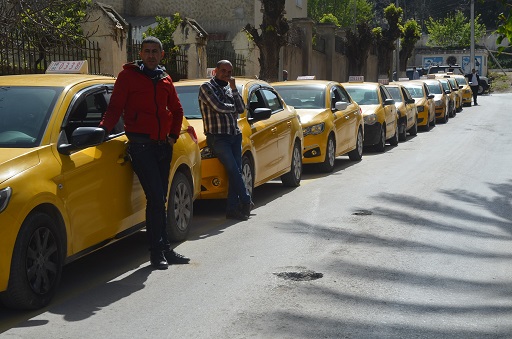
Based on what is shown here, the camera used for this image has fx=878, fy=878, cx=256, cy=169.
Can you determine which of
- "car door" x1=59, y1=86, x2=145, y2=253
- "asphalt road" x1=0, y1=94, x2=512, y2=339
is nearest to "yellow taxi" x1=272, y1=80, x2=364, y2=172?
"asphalt road" x1=0, y1=94, x2=512, y2=339

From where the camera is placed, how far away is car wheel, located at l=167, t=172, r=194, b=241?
887 cm

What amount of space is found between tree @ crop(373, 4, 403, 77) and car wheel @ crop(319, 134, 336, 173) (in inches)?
1538

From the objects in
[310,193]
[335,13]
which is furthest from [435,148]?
[335,13]

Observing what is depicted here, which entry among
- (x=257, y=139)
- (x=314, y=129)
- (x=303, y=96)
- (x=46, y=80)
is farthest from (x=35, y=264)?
(x=303, y=96)

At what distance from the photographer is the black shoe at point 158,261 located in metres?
8.03

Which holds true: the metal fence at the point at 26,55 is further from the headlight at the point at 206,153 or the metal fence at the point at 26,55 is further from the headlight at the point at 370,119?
the headlight at the point at 370,119

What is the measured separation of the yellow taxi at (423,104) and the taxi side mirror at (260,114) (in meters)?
17.2

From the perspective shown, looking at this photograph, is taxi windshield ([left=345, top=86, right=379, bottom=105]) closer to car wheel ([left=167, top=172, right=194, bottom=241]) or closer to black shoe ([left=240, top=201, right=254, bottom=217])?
black shoe ([left=240, top=201, right=254, bottom=217])

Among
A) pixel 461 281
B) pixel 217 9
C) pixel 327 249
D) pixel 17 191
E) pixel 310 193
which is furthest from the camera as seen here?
pixel 217 9

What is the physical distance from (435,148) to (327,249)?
521 inches

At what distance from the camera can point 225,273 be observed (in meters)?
7.81

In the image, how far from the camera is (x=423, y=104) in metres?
28.5

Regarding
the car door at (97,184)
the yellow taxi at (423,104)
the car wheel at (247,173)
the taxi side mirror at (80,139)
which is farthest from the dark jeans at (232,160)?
the yellow taxi at (423,104)

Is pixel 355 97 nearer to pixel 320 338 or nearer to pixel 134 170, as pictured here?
pixel 134 170
